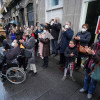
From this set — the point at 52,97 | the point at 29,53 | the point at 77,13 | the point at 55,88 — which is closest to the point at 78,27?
the point at 77,13

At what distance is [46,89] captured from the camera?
242cm

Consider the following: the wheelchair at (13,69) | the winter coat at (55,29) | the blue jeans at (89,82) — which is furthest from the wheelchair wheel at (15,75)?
the winter coat at (55,29)

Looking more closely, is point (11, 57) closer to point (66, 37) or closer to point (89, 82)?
point (66, 37)

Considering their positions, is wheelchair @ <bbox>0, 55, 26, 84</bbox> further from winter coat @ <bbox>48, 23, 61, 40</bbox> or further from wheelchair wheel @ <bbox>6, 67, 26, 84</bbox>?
winter coat @ <bbox>48, 23, 61, 40</bbox>

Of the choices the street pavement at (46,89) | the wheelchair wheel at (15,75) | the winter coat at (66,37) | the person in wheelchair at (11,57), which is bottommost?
the street pavement at (46,89)

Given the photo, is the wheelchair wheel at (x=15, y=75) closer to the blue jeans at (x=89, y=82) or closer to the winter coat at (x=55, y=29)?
the blue jeans at (x=89, y=82)

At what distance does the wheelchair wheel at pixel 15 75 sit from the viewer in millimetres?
2512

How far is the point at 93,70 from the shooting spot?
69.4 inches

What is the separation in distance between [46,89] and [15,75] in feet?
3.63

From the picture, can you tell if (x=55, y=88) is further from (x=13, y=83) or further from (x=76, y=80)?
(x=13, y=83)

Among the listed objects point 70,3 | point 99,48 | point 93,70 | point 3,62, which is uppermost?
point 70,3

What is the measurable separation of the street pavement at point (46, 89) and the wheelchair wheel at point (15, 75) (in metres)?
0.13

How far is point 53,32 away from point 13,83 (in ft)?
9.32

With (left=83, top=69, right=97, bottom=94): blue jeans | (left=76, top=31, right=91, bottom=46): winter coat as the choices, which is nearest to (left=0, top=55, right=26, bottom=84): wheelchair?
(left=83, top=69, right=97, bottom=94): blue jeans
